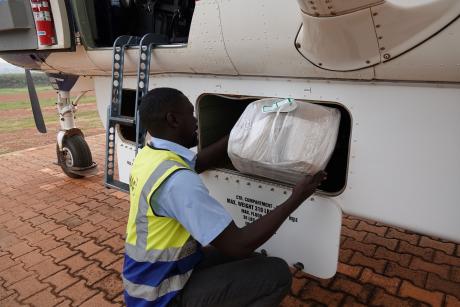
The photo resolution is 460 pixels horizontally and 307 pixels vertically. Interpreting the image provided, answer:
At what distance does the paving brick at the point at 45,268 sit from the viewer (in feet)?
8.70

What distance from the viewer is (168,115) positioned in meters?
1.60

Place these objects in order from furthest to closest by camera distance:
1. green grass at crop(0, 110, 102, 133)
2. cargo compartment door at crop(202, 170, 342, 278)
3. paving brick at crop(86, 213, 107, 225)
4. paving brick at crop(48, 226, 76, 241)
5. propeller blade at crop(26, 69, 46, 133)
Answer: green grass at crop(0, 110, 102, 133) → propeller blade at crop(26, 69, 46, 133) → paving brick at crop(86, 213, 107, 225) → paving brick at crop(48, 226, 76, 241) → cargo compartment door at crop(202, 170, 342, 278)

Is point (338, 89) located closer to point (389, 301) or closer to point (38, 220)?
point (389, 301)

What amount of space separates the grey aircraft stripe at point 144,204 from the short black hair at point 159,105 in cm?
21

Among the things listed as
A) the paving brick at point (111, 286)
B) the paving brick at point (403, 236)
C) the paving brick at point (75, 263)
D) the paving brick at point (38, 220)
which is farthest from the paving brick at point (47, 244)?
the paving brick at point (403, 236)

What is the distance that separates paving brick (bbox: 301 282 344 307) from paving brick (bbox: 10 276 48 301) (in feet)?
5.63

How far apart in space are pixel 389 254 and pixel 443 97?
1.69m

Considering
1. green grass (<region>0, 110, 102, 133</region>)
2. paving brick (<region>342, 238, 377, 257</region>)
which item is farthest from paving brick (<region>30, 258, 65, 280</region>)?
green grass (<region>0, 110, 102, 133</region>)

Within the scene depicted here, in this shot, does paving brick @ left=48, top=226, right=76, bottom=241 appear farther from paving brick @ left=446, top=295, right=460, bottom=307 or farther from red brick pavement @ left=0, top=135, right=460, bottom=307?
paving brick @ left=446, top=295, right=460, bottom=307

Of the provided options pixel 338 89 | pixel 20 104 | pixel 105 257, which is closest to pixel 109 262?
pixel 105 257

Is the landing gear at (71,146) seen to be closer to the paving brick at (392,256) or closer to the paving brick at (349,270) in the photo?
the paving brick at (349,270)

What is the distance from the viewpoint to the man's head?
1.59m

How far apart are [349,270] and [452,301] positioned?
0.61 meters

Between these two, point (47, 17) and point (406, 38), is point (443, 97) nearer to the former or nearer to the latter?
point (406, 38)
